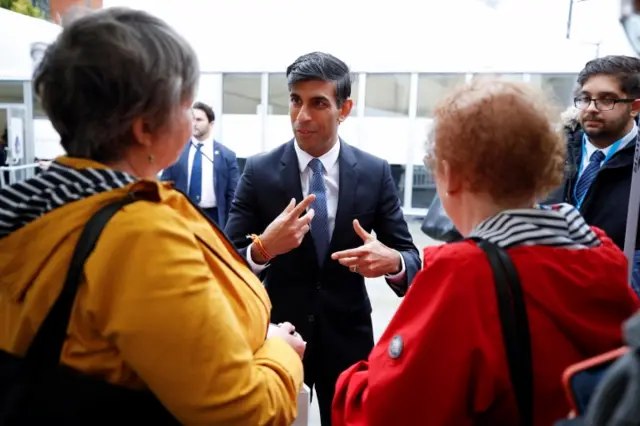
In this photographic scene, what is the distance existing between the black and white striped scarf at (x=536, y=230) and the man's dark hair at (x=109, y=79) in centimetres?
66

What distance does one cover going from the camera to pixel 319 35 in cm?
921

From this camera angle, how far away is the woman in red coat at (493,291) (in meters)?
0.90

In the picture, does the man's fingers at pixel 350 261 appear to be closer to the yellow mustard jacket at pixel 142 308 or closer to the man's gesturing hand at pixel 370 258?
the man's gesturing hand at pixel 370 258

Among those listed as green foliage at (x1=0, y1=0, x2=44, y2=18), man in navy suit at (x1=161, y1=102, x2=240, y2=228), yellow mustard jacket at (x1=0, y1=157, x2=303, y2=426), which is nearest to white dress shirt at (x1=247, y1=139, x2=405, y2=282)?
yellow mustard jacket at (x1=0, y1=157, x2=303, y2=426)

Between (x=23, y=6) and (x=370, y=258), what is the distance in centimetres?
503

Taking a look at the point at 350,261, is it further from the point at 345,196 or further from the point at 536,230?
the point at 536,230

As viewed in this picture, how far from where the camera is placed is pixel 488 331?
903mm

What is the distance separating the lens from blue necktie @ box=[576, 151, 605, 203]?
2.32 metres

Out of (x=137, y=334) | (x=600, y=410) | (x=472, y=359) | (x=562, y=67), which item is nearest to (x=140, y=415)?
(x=137, y=334)

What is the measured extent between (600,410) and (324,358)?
4.68ft

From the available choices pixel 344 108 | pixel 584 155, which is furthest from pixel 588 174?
pixel 344 108

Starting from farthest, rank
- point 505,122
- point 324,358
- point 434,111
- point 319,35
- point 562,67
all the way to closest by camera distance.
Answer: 1. point 319,35
2. point 562,67
3. point 324,358
4. point 434,111
5. point 505,122

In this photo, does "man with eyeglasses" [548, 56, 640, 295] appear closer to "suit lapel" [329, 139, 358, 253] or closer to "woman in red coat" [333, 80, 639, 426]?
"suit lapel" [329, 139, 358, 253]

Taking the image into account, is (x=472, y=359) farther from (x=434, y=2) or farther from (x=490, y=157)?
(x=434, y=2)
